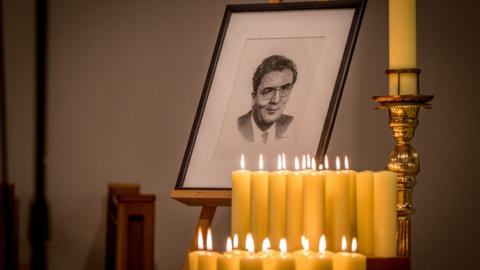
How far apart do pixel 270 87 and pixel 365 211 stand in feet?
1.89

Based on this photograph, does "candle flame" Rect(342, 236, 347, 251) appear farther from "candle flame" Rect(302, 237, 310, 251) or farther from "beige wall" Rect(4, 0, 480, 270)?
"beige wall" Rect(4, 0, 480, 270)

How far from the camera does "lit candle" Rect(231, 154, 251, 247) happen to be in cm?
160

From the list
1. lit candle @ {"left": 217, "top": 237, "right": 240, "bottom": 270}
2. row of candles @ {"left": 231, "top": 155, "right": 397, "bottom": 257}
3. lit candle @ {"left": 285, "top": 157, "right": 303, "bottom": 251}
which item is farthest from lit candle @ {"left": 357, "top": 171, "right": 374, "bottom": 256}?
lit candle @ {"left": 217, "top": 237, "right": 240, "bottom": 270}

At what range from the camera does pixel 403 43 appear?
5.71ft

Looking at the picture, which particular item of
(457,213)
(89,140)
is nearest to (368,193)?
(457,213)

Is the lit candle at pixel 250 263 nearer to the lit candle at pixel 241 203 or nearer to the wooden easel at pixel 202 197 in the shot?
the lit candle at pixel 241 203

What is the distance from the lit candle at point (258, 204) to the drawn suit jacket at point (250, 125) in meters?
0.41

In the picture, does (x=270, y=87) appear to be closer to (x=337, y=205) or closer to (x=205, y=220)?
(x=205, y=220)

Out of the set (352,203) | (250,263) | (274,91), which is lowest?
(250,263)

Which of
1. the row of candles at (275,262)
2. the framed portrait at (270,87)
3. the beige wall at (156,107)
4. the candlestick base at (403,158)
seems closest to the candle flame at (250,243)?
the row of candles at (275,262)

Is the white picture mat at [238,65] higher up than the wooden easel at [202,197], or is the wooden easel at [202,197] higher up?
the white picture mat at [238,65]

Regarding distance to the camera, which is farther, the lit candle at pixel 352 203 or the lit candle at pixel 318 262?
the lit candle at pixel 352 203

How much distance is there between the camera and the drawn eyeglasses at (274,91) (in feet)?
6.66

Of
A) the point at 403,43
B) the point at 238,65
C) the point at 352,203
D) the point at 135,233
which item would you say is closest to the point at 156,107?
the point at 238,65
